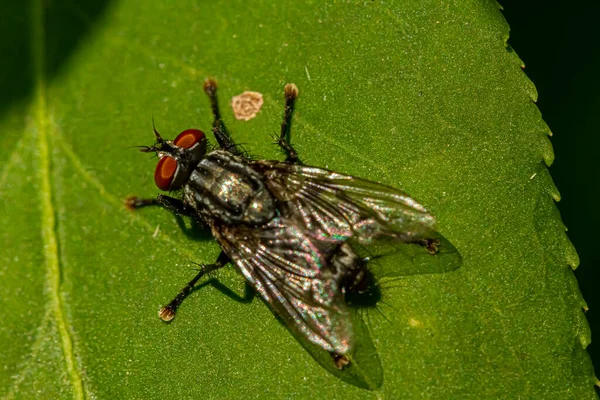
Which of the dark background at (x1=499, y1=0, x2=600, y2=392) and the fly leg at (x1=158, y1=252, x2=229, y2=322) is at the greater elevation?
the dark background at (x1=499, y1=0, x2=600, y2=392)

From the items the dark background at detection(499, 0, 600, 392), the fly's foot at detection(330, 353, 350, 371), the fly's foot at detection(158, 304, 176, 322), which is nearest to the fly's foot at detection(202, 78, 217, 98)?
the fly's foot at detection(158, 304, 176, 322)

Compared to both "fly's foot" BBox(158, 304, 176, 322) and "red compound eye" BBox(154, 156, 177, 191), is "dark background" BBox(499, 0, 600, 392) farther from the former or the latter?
"fly's foot" BBox(158, 304, 176, 322)

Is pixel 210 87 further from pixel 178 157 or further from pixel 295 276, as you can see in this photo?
pixel 295 276

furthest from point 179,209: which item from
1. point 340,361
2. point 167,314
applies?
point 340,361

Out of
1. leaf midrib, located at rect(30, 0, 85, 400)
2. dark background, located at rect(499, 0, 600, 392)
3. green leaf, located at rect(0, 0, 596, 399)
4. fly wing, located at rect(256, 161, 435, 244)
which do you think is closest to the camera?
green leaf, located at rect(0, 0, 596, 399)

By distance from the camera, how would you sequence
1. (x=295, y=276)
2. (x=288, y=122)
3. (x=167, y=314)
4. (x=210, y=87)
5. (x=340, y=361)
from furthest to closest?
(x=210, y=87), (x=288, y=122), (x=167, y=314), (x=295, y=276), (x=340, y=361)

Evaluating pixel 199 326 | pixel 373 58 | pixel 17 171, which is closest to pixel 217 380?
pixel 199 326
